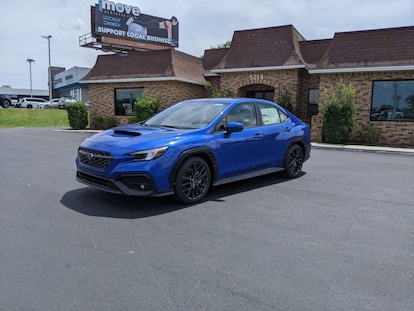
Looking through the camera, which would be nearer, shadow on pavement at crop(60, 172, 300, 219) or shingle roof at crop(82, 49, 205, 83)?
shadow on pavement at crop(60, 172, 300, 219)

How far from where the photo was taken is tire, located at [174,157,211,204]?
5.01 meters

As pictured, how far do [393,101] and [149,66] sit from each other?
1250 cm

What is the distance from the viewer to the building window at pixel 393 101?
14.1 meters

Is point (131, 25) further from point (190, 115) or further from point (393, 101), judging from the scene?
point (190, 115)

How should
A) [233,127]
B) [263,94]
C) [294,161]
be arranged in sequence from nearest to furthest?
[233,127] < [294,161] < [263,94]

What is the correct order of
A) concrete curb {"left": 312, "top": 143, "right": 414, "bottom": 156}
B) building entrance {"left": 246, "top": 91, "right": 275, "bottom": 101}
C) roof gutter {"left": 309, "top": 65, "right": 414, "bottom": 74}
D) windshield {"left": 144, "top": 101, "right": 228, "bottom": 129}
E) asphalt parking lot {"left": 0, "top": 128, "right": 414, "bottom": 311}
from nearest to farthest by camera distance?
1. asphalt parking lot {"left": 0, "top": 128, "right": 414, "bottom": 311}
2. windshield {"left": 144, "top": 101, "right": 228, "bottom": 129}
3. concrete curb {"left": 312, "top": 143, "right": 414, "bottom": 156}
4. roof gutter {"left": 309, "top": 65, "right": 414, "bottom": 74}
5. building entrance {"left": 246, "top": 91, "right": 275, "bottom": 101}

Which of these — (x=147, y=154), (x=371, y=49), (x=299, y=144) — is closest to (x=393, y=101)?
(x=371, y=49)

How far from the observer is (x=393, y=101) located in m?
14.5

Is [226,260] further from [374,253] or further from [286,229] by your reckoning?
[374,253]

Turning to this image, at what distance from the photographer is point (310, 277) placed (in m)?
3.11

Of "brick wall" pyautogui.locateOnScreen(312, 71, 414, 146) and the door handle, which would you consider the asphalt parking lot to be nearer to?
the door handle

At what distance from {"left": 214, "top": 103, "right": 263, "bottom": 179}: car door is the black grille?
171 cm

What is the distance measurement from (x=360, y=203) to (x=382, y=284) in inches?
104

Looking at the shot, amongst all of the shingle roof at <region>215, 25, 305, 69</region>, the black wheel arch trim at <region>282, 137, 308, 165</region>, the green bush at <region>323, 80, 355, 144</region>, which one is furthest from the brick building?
the black wheel arch trim at <region>282, 137, 308, 165</region>
